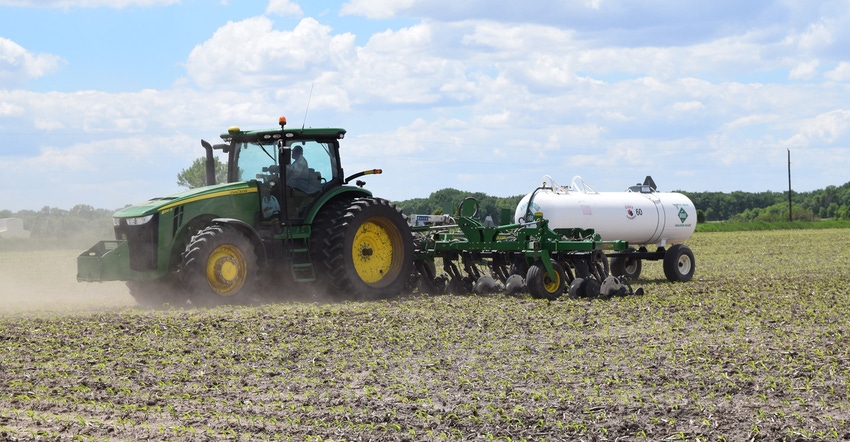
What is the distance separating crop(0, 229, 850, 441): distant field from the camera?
6875 millimetres

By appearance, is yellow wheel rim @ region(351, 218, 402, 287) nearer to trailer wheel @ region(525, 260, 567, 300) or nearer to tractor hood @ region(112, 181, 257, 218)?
tractor hood @ region(112, 181, 257, 218)

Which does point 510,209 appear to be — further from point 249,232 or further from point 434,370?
point 434,370

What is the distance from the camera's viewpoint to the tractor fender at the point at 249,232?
43.6ft

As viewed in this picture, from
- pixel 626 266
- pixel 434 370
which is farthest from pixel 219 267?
pixel 626 266

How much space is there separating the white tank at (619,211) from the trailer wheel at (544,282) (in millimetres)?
3151

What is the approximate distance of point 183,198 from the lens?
13.4 metres

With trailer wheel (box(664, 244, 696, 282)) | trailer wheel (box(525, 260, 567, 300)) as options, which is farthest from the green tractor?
trailer wheel (box(664, 244, 696, 282))

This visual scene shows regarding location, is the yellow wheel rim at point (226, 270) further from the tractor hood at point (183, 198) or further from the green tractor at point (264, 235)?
the tractor hood at point (183, 198)

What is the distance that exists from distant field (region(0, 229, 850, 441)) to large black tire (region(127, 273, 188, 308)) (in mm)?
383

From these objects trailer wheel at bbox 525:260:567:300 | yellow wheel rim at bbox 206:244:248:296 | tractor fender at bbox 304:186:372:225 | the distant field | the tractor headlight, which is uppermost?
tractor fender at bbox 304:186:372:225

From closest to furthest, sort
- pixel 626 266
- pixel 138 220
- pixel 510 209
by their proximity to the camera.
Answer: pixel 138 220
pixel 510 209
pixel 626 266

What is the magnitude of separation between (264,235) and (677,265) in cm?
826

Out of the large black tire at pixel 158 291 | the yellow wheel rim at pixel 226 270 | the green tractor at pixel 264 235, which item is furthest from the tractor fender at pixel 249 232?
the large black tire at pixel 158 291

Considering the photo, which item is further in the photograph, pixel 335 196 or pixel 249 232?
pixel 335 196
